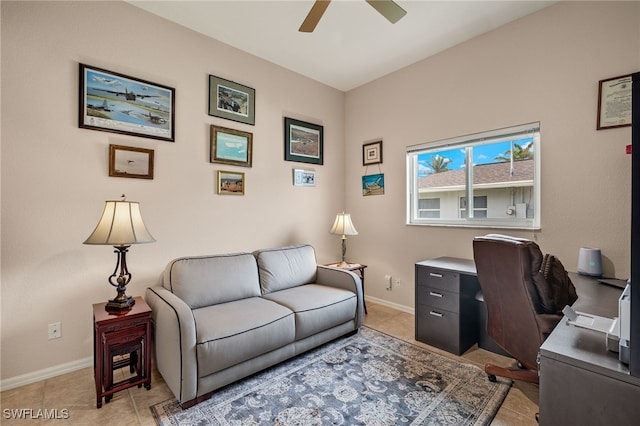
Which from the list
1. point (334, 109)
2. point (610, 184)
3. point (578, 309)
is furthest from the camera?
point (334, 109)

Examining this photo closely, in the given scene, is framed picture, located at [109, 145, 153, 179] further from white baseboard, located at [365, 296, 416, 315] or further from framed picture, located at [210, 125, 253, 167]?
white baseboard, located at [365, 296, 416, 315]

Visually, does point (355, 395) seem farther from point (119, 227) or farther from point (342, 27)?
point (342, 27)

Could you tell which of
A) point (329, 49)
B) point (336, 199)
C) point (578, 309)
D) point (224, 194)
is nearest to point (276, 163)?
point (224, 194)

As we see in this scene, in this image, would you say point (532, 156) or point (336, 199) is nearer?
point (532, 156)

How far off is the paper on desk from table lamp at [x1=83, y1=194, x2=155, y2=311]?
7.76ft

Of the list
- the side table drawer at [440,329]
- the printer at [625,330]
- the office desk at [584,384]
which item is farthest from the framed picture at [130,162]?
the printer at [625,330]

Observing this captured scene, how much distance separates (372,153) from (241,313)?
8.41 feet

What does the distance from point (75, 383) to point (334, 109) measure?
379cm

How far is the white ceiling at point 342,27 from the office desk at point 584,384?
254 centimetres

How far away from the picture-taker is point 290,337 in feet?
7.25

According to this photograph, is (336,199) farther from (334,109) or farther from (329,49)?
(329,49)

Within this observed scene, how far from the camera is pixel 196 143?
278 cm

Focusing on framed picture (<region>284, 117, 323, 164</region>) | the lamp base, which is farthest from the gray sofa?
framed picture (<region>284, 117, 323, 164</region>)

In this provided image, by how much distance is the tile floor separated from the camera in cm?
166
